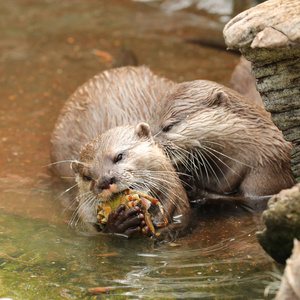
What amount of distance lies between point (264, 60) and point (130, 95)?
1.64 m

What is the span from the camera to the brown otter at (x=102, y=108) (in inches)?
165

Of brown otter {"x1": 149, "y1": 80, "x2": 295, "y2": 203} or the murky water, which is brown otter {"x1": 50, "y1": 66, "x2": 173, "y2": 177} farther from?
brown otter {"x1": 149, "y1": 80, "x2": 295, "y2": 203}

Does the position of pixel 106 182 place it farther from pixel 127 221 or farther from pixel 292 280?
pixel 292 280

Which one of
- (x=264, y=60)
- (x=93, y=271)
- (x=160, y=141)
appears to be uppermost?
(x=264, y=60)

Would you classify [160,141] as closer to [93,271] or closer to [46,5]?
[93,271]

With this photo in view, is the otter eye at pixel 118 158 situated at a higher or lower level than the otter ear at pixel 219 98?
lower

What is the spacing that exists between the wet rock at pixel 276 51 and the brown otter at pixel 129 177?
74 cm

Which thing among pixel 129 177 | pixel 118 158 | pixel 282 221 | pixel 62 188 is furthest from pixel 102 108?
pixel 282 221

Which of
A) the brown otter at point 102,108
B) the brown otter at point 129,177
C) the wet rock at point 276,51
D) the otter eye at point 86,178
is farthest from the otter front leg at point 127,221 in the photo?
the brown otter at point 102,108

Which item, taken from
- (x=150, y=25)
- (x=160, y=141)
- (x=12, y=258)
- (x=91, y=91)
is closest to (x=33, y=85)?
(x=91, y=91)

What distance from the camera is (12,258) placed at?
2.81 m

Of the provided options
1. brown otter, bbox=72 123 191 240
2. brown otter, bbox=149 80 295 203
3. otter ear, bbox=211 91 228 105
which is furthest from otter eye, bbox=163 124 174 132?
otter ear, bbox=211 91 228 105

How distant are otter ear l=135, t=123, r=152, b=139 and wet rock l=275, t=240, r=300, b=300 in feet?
5.45

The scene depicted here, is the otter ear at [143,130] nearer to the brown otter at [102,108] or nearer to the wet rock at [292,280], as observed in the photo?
the brown otter at [102,108]
